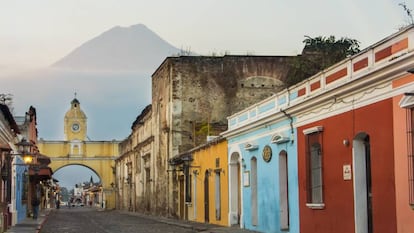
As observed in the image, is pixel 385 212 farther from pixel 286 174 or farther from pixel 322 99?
pixel 286 174

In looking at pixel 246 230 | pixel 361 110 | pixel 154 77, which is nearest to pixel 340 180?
pixel 361 110

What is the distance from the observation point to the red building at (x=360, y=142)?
13.6 m

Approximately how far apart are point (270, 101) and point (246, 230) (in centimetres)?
469

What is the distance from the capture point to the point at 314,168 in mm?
18891

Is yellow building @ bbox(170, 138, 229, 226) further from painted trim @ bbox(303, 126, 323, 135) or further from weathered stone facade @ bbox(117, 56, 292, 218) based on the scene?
painted trim @ bbox(303, 126, 323, 135)

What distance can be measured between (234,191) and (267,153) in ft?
16.2

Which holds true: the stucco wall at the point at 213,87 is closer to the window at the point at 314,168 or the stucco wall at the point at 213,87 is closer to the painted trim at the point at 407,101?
the window at the point at 314,168

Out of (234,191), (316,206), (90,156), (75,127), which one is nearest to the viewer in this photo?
(316,206)

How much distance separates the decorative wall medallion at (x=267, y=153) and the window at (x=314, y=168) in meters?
3.20

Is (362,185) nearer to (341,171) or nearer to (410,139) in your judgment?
(341,171)

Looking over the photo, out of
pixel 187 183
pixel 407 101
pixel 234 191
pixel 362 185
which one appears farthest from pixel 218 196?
pixel 407 101

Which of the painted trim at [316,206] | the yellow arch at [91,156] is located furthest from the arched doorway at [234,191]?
the yellow arch at [91,156]

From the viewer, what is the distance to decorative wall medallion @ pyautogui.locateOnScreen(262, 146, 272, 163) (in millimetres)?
22336

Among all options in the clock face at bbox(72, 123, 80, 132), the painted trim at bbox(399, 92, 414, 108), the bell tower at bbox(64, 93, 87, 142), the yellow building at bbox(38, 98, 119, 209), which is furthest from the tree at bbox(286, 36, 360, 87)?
the clock face at bbox(72, 123, 80, 132)
